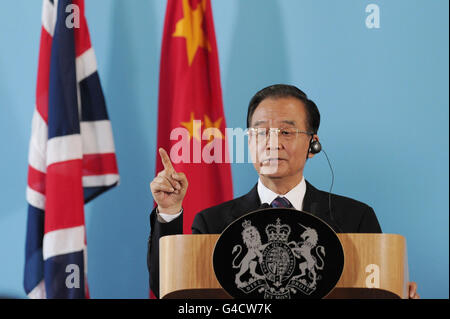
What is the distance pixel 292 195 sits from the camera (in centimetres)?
183

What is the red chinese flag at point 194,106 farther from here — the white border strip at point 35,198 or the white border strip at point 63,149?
the white border strip at point 35,198

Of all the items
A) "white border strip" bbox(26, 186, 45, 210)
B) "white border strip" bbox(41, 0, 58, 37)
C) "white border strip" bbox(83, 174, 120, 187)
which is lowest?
"white border strip" bbox(26, 186, 45, 210)

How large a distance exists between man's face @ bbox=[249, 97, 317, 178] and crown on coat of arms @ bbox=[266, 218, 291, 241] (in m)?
0.41

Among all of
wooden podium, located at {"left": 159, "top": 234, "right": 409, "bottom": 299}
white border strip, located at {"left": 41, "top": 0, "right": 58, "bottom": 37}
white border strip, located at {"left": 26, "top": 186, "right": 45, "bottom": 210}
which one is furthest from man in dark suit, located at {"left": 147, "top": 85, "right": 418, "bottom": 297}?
white border strip, located at {"left": 41, "top": 0, "right": 58, "bottom": 37}

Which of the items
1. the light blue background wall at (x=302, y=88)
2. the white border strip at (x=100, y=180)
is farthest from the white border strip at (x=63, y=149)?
the light blue background wall at (x=302, y=88)

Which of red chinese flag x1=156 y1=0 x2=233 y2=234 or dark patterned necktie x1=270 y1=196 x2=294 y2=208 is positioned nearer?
dark patterned necktie x1=270 y1=196 x2=294 y2=208

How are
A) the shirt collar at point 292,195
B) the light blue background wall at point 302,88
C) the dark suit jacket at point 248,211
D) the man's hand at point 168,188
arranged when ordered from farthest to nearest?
the light blue background wall at point 302,88, the shirt collar at point 292,195, the dark suit jacket at point 248,211, the man's hand at point 168,188

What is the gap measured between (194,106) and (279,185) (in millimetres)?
961

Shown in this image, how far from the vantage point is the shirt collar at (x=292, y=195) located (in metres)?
Result: 1.82

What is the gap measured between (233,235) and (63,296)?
4.61ft

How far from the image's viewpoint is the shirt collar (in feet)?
5.98

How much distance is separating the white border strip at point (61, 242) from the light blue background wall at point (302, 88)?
247 mm

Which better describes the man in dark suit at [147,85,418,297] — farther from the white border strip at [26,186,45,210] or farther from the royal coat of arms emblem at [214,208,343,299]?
the white border strip at [26,186,45,210]

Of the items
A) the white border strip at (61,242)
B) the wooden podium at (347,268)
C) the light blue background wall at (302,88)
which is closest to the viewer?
the wooden podium at (347,268)
